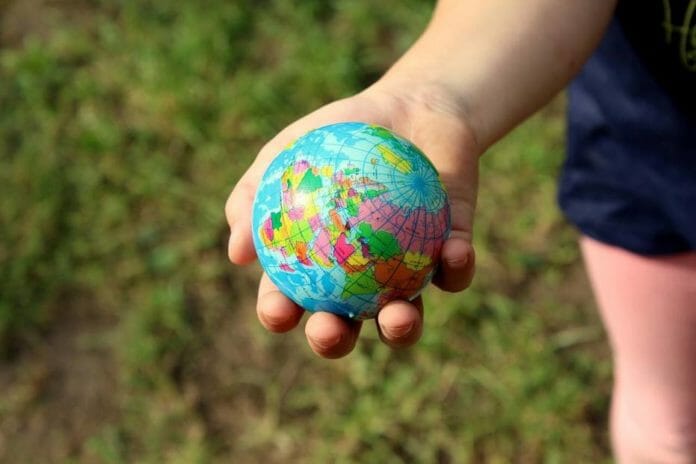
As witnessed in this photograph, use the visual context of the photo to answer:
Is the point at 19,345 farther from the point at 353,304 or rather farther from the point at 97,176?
the point at 353,304

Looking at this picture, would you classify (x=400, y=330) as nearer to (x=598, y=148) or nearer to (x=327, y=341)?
(x=327, y=341)

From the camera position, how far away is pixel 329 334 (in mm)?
1566

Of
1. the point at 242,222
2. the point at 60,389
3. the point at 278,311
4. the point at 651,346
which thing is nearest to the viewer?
the point at 278,311

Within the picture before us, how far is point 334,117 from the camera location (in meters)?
1.80

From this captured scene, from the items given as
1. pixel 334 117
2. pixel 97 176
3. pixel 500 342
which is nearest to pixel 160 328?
pixel 97 176

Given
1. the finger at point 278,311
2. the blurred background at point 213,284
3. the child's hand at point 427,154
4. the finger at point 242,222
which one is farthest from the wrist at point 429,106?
the blurred background at point 213,284

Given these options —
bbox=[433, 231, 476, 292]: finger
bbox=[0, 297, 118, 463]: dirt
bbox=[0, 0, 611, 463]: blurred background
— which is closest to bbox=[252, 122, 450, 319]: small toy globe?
bbox=[433, 231, 476, 292]: finger

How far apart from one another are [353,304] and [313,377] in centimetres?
122

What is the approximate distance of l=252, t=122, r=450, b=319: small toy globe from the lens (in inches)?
60.3

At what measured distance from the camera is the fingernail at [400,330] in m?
1.56

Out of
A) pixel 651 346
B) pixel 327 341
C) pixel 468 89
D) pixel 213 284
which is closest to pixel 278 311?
pixel 327 341

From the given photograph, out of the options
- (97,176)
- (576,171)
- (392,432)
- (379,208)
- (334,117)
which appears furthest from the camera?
(97,176)

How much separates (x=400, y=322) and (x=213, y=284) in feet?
4.97

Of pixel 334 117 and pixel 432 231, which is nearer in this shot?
pixel 432 231
